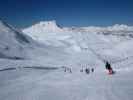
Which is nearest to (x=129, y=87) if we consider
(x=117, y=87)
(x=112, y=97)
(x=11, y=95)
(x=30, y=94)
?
(x=117, y=87)

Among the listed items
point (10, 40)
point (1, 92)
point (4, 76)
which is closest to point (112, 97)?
point (1, 92)

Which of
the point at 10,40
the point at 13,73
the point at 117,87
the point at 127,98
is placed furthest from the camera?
the point at 10,40

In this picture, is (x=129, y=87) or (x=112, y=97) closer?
(x=112, y=97)

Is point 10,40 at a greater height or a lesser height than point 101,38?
lesser

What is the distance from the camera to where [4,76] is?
23922mm

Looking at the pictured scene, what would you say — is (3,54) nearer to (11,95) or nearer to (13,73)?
(13,73)

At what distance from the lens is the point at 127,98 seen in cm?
1117

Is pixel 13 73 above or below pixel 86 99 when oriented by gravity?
above

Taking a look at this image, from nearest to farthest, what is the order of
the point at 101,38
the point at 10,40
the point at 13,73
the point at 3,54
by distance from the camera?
the point at 13,73 → the point at 3,54 → the point at 10,40 → the point at 101,38

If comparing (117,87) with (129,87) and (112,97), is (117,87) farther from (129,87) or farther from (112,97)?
(112,97)

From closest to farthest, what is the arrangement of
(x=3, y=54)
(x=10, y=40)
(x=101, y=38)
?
(x=3, y=54) → (x=10, y=40) → (x=101, y=38)

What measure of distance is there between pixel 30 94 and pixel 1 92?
10.2 feet

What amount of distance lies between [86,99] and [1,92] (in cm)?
790

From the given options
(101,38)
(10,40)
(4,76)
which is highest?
(101,38)
